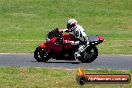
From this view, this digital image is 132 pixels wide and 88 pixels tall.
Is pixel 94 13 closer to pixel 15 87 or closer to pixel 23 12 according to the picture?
pixel 23 12

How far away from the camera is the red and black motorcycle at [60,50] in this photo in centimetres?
2012

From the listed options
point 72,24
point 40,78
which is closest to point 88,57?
point 72,24

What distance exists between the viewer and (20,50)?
24031 mm

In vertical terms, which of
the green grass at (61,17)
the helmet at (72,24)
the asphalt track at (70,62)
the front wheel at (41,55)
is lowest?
the green grass at (61,17)

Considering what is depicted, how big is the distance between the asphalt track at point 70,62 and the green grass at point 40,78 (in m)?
1.99

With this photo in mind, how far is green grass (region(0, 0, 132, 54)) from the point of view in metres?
36.2

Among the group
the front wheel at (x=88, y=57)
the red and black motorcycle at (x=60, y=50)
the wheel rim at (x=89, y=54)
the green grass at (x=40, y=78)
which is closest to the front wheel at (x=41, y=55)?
the red and black motorcycle at (x=60, y=50)

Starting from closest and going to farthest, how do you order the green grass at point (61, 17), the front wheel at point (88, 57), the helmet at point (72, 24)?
the helmet at point (72, 24) < the front wheel at point (88, 57) < the green grass at point (61, 17)

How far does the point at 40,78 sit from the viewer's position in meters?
15.4

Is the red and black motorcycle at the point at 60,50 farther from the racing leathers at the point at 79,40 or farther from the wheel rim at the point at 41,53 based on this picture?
the racing leathers at the point at 79,40

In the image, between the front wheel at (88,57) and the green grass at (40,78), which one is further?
the front wheel at (88,57)

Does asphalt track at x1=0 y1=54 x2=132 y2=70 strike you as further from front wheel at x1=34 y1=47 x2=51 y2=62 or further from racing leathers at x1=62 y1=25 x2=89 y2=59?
racing leathers at x1=62 y1=25 x2=89 y2=59

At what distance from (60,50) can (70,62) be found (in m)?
0.61

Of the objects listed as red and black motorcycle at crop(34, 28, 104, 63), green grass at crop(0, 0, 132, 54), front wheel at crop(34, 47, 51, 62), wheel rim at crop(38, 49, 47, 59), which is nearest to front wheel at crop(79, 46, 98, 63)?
red and black motorcycle at crop(34, 28, 104, 63)
